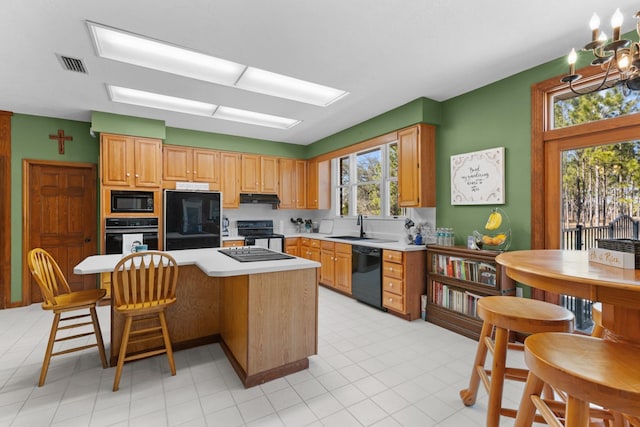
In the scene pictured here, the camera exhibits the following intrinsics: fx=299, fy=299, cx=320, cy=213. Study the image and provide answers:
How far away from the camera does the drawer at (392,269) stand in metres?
3.57

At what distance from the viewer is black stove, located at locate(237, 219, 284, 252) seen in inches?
204

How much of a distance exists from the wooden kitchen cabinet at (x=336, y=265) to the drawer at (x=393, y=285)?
0.75 m

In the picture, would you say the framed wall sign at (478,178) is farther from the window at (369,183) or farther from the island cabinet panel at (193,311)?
the island cabinet panel at (193,311)

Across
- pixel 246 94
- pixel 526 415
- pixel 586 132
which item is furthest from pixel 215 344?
pixel 586 132

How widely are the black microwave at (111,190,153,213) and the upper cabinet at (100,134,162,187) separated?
0.12m

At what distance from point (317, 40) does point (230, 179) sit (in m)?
3.42

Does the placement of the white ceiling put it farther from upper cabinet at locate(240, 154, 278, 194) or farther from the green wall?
upper cabinet at locate(240, 154, 278, 194)

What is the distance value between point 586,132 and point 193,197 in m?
4.76

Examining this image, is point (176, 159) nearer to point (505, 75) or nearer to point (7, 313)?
point (7, 313)

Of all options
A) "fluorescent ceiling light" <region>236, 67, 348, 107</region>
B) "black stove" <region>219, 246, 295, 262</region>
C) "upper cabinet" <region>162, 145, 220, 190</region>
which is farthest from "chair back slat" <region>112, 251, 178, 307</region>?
"upper cabinet" <region>162, 145, 220, 190</region>

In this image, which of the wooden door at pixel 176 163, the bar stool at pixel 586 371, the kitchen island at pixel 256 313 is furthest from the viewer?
the wooden door at pixel 176 163

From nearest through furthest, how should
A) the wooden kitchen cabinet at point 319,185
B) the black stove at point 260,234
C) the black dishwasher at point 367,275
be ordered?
the black dishwasher at point 367,275 → the black stove at point 260,234 → the wooden kitchen cabinet at point 319,185

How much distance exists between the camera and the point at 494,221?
3.06 meters

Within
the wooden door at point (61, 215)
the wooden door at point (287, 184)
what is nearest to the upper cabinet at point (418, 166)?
the wooden door at point (287, 184)
